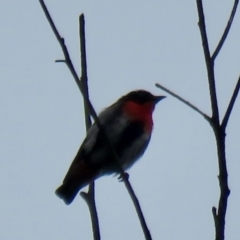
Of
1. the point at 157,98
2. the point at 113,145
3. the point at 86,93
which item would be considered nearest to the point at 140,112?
the point at 157,98

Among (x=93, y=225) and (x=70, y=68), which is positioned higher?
A: (x=70, y=68)

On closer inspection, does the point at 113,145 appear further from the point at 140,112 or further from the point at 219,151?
the point at 219,151

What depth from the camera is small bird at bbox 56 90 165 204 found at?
5.05 metres

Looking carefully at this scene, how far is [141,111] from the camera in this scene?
6020 mm

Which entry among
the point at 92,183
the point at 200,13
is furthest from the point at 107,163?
the point at 200,13

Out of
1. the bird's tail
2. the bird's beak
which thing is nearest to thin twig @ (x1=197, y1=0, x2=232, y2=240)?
the bird's tail

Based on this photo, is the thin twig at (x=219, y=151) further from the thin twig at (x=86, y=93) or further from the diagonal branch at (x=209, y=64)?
the thin twig at (x=86, y=93)

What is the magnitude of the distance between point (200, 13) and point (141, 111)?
3329mm

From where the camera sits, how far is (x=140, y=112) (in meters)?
5.96

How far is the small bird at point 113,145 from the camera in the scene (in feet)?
16.6

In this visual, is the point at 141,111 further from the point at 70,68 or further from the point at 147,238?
the point at 147,238

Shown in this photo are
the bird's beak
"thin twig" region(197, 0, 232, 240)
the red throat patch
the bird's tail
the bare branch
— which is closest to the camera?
"thin twig" region(197, 0, 232, 240)


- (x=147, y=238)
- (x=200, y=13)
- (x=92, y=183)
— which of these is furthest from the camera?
(x=92, y=183)

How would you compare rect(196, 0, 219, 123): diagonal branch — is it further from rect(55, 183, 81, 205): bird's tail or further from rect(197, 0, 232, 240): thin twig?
rect(55, 183, 81, 205): bird's tail
